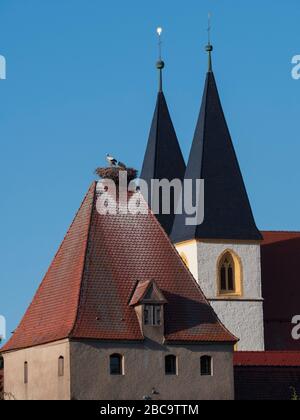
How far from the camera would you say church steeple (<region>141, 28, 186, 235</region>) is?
72250 mm

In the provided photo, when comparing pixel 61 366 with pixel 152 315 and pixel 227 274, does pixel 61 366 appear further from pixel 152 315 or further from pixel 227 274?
pixel 227 274

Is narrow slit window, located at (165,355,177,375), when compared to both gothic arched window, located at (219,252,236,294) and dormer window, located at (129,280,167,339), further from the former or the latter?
gothic arched window, located at (219,252,236,294)

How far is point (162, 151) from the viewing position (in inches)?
2857

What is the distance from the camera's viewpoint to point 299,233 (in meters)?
75.5

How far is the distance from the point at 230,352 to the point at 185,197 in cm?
2327

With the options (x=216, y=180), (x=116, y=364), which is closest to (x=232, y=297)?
(x=216, y=180)

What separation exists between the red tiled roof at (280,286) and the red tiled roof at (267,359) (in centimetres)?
1512

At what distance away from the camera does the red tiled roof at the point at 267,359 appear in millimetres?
52625

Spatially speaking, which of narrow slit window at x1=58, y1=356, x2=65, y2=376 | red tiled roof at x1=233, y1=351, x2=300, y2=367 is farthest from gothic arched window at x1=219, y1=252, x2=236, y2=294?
narrow slit window at x1=58, y1=356, x2=65, y2=376

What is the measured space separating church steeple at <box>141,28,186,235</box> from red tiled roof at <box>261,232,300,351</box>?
5817 mm

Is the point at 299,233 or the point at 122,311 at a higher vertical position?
the point at 299,233

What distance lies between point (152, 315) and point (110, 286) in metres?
1.67
